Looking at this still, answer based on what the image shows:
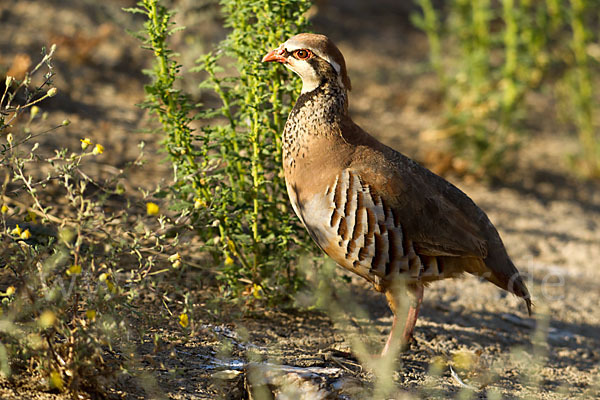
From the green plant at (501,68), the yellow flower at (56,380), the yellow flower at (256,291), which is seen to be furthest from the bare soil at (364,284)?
the green plant at (501,68)

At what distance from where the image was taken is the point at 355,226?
4.00 meters

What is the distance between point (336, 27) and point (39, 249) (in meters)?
8.58

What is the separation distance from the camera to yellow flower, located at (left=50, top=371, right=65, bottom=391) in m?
3.20

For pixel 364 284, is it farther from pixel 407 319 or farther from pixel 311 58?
pixel 311 58

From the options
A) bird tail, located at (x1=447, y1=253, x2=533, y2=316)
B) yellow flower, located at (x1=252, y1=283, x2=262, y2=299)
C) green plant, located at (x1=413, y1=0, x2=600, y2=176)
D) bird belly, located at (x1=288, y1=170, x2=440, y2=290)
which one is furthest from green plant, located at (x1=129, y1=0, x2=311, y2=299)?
green plant, located at (x1=413, y1=0, x2=600, y2=176)

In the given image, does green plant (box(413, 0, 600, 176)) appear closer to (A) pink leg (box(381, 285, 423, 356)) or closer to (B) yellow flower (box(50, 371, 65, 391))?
(A) pink leg (box(381, 285, 423, 356))

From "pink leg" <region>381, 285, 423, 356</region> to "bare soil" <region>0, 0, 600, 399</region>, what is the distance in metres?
0.14

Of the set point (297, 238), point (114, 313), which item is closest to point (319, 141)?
point (297, 238)

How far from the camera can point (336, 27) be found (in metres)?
11.2

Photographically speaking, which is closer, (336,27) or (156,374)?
(156,374)

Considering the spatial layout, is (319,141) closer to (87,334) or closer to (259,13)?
(259,13)

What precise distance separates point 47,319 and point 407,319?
2.37m

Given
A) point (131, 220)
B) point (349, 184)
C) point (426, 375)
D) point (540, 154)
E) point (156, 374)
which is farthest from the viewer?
point (540, 154)

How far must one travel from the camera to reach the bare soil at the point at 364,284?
408 centimetres
